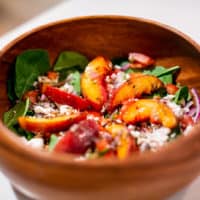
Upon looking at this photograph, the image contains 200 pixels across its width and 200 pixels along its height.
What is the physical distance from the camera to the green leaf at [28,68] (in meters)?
0.91

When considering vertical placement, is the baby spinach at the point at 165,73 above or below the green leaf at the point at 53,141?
above

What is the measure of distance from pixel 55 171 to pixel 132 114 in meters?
0.22

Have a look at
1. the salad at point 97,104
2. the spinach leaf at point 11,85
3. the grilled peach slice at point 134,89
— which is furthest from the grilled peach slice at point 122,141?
the spinach leaf at point 11,85

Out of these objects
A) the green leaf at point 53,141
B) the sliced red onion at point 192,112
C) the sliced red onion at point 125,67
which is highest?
the sliced red onion at point 125,67

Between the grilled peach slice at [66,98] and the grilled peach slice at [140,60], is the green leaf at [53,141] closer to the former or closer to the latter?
the grilled peach slice at [66,98]

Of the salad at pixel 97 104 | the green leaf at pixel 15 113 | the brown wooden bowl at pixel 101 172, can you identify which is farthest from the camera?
the green leaf at pixel 15 113

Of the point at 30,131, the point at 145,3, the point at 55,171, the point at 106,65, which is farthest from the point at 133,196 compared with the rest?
the point at 145,3

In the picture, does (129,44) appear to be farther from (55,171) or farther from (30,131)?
(55,171)

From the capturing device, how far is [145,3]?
1328 mm

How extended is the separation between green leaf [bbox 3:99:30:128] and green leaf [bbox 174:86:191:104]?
9.6 inches

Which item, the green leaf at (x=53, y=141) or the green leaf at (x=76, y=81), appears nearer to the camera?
the green leaf at (x=53, y=141)

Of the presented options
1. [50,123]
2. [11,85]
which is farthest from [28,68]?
[50,123]

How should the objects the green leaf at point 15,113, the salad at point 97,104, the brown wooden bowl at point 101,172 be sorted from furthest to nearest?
the green leaf at point 15,113 < the salad at point 97,104 < the brown wooden bowl at point 101,172

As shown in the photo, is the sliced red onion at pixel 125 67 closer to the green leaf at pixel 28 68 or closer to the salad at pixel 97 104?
the salad at pixel 97 104
